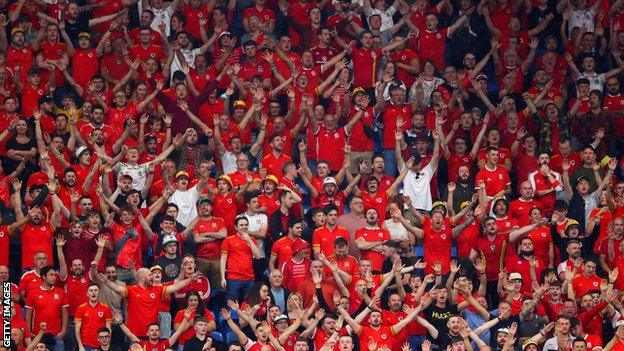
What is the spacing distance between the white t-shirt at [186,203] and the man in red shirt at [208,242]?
21.9 inches

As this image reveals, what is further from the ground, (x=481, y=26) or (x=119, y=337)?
(x=481, y=26)

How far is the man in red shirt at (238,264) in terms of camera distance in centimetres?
2881

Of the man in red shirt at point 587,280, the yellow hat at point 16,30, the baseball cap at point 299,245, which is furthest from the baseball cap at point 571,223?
the yellow hat at point 16,30

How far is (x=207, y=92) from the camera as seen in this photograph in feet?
104

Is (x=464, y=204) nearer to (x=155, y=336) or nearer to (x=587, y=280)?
(x=587, y=280)

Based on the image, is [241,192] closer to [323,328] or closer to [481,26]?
[323,328]

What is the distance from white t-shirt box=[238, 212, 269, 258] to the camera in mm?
29297

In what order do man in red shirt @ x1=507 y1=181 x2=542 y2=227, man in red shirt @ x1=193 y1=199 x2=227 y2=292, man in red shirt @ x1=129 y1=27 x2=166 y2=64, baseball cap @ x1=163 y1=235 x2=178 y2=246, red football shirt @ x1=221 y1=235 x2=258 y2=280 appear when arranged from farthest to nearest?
1. man in red shirt @ x1=129 y1=27 x2=166 y2=64
2. man in red shirt @ x1=507 y1=181 x2=542 y2=227
3. man in red shirt @ x1=193 y1=199 x2=227 y2=292
4. red football shirt @ x1=221 y1=235 x2=258 y2=280
5. baseball cap @ x1=163 y1=235 x2=178 y2=246

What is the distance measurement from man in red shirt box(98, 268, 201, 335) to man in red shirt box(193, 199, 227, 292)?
807 mm

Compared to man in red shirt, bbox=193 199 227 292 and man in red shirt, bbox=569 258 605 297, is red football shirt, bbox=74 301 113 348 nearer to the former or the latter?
man in red shirt, bbox=193 199 227 292

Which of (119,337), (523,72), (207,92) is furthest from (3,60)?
(523,72)

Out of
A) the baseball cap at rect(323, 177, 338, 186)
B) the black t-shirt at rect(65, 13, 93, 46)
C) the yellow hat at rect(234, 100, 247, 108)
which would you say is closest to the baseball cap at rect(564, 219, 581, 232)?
the baseball cap at rect(323, 177, 338, 186)

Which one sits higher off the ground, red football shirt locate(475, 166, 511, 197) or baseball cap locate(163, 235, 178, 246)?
red football shirt locate(475, 166, 511, 197)

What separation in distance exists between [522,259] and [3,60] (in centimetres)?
904
